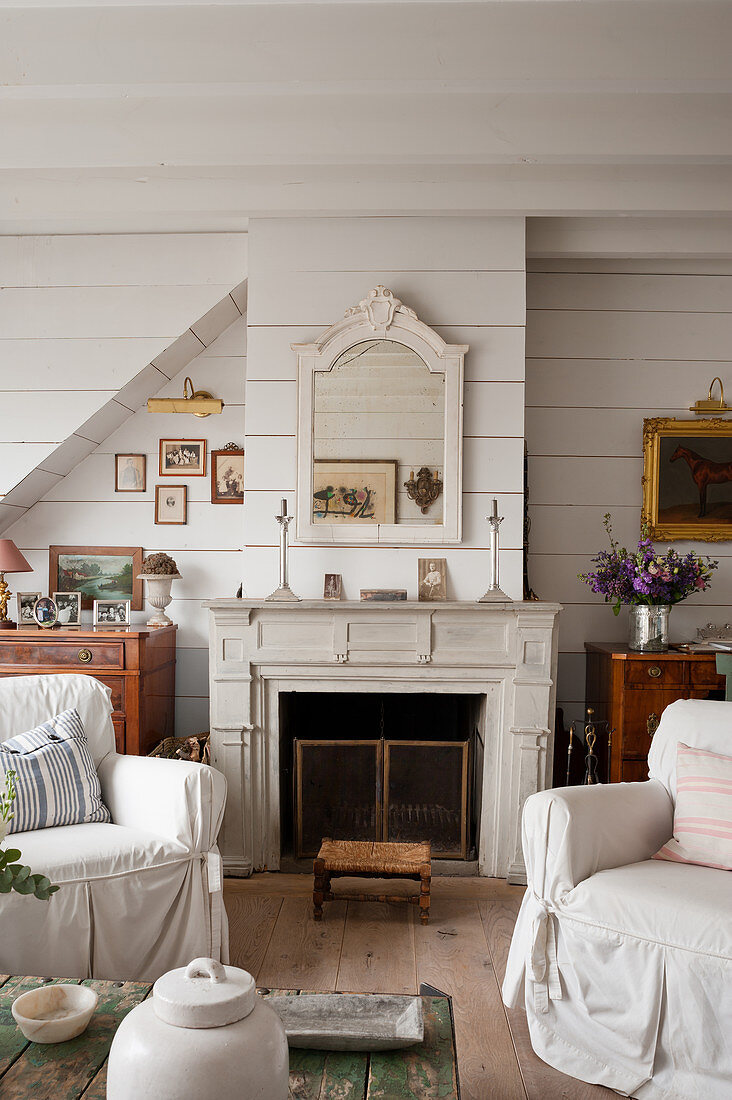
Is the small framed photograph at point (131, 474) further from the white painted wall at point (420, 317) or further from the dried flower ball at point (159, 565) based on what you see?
the white painted wall at point (420, 317)

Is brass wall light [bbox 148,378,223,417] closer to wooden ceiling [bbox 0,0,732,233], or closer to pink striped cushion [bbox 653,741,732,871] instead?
wooden ceiling [bbox 0,0,732,233]

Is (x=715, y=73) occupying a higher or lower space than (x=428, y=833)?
higher

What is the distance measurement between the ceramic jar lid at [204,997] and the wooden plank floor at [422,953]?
3.33 ft

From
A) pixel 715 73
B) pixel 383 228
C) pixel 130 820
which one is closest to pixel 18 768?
pixel 130 820

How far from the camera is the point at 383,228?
332cm

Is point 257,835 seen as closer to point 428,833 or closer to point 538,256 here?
point 428,833

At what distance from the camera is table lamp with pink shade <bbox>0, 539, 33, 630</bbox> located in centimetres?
350

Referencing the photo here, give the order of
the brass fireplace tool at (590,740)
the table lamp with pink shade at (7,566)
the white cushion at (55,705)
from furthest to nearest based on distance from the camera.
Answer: the table lamp with pink shade at (7,566) < the brass fireplace tool at (590,740) < the white cushion at (55,705)

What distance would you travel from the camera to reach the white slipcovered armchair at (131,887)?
7.15ft

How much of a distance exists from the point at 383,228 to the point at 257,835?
8.14 feet

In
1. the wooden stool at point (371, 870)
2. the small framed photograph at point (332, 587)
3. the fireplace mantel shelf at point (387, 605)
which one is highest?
the small framed photograph at point (332, 587)

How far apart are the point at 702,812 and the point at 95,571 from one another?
282cm

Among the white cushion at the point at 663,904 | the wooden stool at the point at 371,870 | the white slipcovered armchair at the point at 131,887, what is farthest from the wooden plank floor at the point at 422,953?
the white cushion at the point at 663,904

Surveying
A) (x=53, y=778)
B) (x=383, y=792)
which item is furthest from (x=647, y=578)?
(x=53, y=778)
